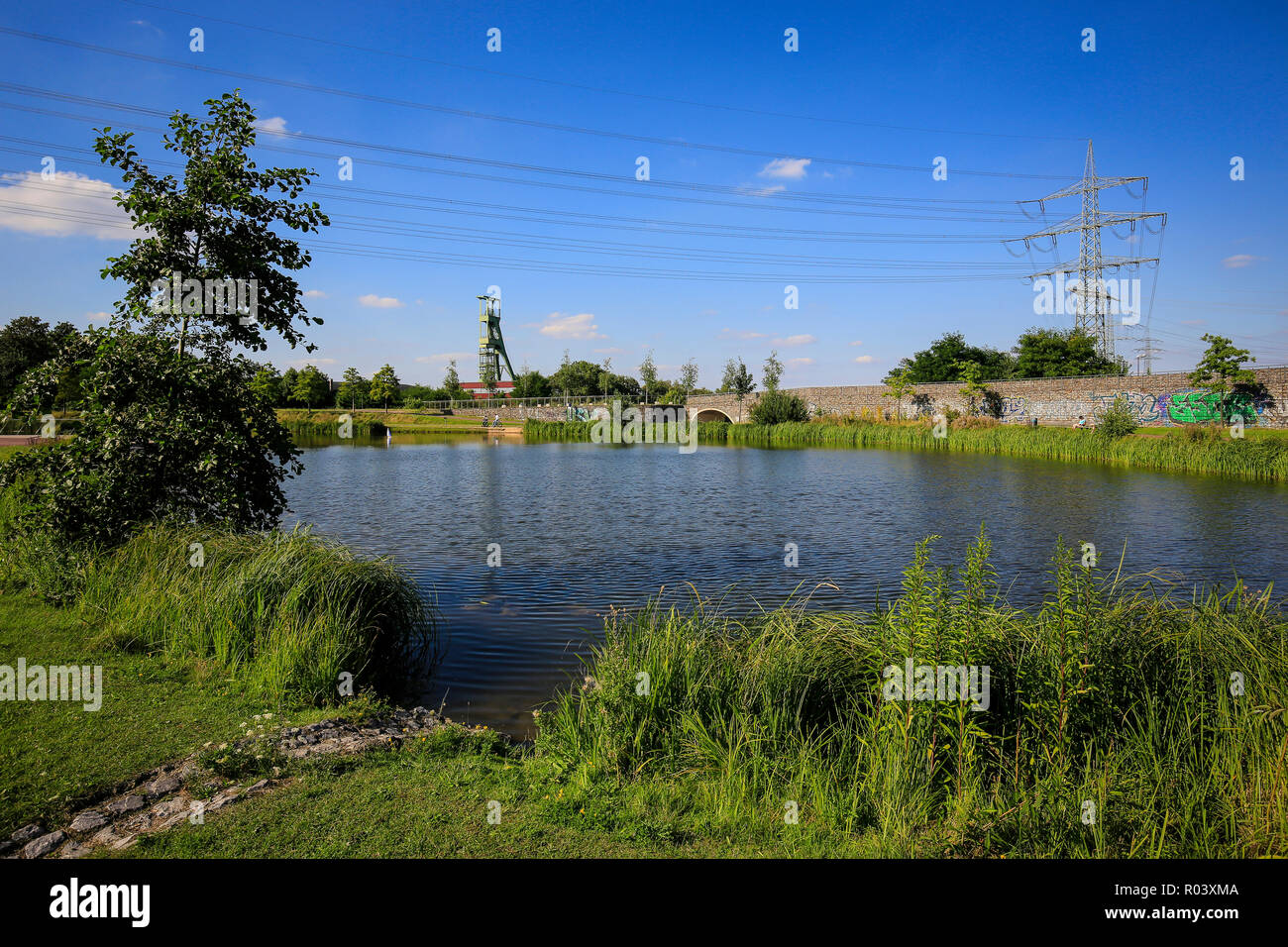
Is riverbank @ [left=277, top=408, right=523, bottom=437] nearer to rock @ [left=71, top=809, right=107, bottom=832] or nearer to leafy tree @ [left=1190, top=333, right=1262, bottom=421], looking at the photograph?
leafy tree @ [left=1190, top=333, right=1262, bottom=421]

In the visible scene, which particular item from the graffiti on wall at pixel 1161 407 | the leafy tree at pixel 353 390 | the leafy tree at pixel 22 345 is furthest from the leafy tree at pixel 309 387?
the graffiti on wall at pixel 1161 407

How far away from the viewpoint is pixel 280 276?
11516mm

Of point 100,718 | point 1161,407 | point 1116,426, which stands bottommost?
point 100,718

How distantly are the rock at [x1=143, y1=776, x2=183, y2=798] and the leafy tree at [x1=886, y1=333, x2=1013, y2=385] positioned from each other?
308ft

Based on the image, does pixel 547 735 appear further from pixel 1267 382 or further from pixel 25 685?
pixel 1267 382

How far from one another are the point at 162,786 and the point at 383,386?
104588 millimetres

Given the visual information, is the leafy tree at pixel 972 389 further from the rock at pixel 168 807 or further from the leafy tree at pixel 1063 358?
the rock at pixel 168 807

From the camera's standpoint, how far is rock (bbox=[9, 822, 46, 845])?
4.56m

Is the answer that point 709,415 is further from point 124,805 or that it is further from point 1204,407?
point 124,805

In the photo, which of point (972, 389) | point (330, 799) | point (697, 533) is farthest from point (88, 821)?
point (972, 389)

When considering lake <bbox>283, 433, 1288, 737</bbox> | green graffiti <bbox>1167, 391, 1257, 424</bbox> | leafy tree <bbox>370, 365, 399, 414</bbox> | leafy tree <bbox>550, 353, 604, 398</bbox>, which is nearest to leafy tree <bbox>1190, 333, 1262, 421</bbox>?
green graffiti <bbox>1167, 391, 1257, 424</bbox>

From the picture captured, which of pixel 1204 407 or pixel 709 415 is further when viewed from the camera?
pixel 709 415

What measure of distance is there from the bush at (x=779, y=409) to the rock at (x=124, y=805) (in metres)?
68.2

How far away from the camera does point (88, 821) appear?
478cm
